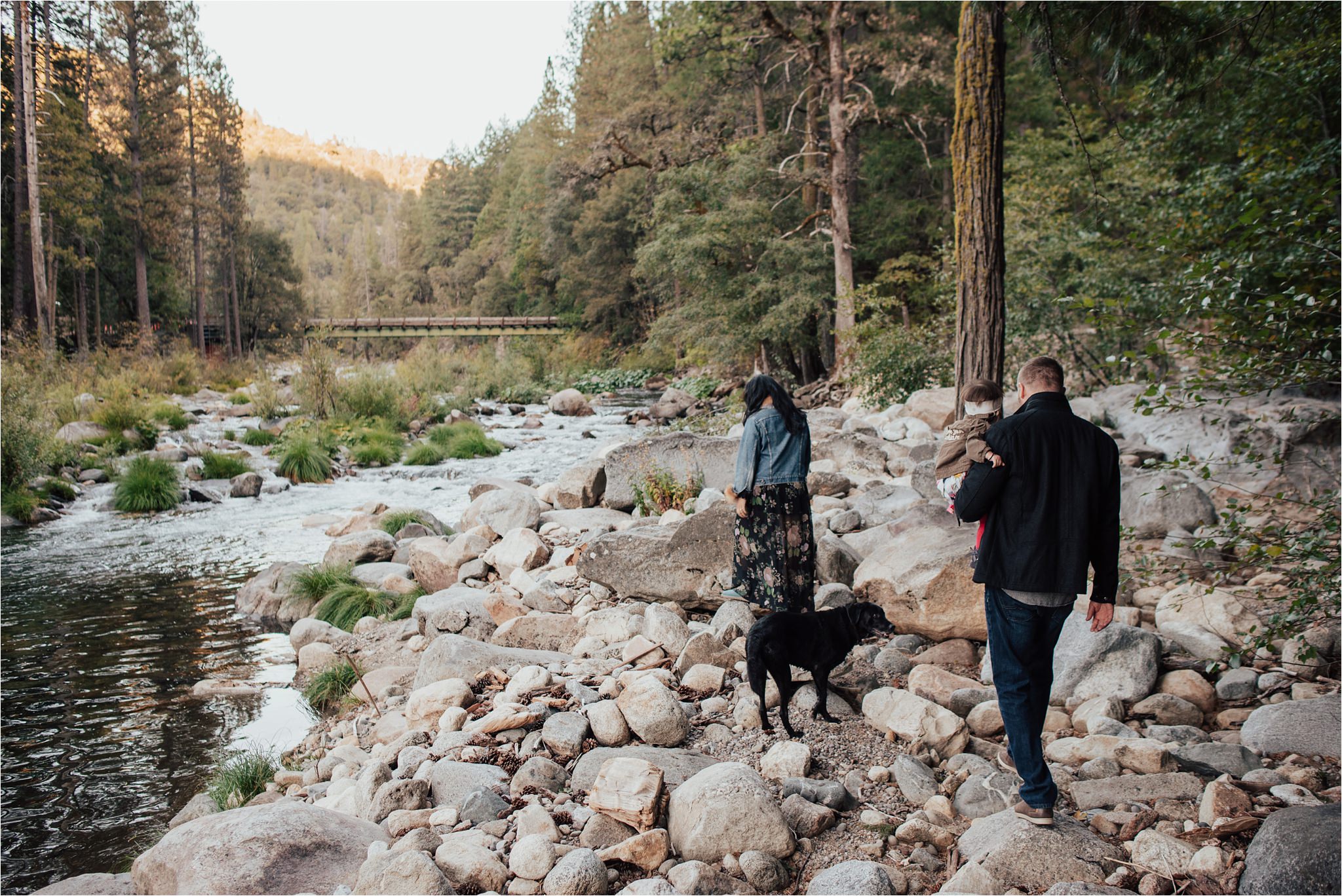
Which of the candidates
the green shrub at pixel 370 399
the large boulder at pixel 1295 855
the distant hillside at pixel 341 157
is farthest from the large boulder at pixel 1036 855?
the distant hillside at pixel 341 157

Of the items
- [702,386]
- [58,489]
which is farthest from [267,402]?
[702,386]

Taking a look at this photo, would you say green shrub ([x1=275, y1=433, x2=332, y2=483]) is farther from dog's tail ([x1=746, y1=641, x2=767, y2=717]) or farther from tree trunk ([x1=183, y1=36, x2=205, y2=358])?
tree trunk ([x1=183, y1=36, x2=205, y2=358])

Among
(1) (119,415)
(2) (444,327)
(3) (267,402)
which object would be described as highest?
(2) (444,327)

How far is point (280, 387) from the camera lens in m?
22.7

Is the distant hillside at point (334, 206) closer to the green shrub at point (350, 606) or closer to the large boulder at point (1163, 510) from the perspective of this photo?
the green shrub at point (350, 606)

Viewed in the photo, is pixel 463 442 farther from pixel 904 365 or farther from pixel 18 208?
pixel 18 208

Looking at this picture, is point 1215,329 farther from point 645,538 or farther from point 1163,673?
point 645,538

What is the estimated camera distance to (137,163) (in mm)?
28609

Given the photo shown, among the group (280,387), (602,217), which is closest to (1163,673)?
(280,387)

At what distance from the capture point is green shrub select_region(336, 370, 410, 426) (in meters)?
18.6

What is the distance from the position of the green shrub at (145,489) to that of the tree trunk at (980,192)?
1155cm

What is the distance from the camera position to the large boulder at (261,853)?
9.60 feet

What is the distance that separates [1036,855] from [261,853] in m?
2.78

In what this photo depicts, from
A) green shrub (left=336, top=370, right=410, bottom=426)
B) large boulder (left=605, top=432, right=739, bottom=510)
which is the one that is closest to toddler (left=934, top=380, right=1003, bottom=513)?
large boulder (left=605, top=432, right=739, bottom=510)
